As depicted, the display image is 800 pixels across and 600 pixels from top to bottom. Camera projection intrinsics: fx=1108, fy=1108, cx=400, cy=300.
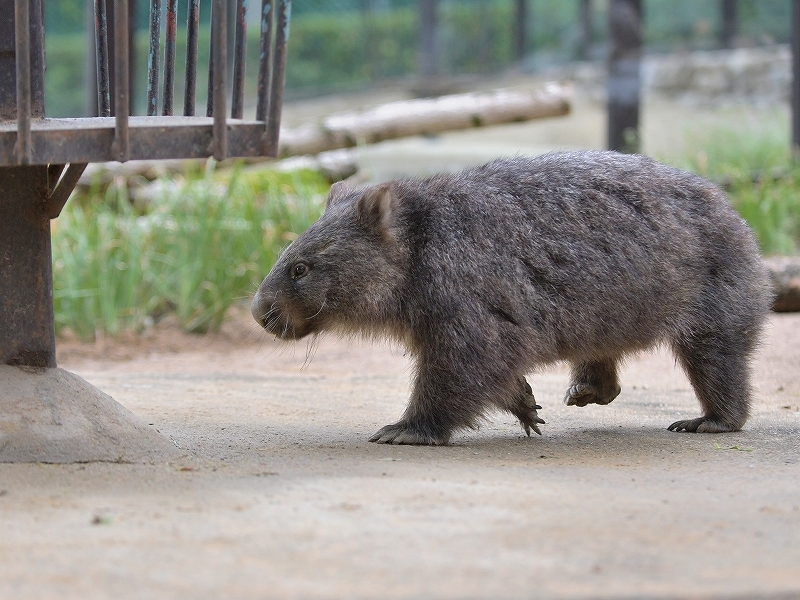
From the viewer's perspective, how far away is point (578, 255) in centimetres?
424

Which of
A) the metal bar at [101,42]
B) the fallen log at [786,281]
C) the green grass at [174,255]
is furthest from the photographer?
the green grass at [174,255]

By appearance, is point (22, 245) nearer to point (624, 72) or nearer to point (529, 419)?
point (529, 419)

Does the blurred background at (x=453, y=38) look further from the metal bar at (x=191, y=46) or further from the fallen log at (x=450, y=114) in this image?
the metal bar at (x=191, y=46)

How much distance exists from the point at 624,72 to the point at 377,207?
7667mm

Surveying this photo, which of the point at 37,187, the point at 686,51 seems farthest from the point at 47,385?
the point at 686,51

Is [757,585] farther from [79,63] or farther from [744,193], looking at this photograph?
[79,63]

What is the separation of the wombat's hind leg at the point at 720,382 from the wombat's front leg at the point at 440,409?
96 centimetres

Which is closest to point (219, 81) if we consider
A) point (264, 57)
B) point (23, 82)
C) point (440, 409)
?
point (264, 57)

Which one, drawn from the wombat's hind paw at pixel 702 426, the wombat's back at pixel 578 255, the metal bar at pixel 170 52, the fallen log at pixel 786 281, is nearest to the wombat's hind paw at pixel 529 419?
the wombat's back at pixel 578 255

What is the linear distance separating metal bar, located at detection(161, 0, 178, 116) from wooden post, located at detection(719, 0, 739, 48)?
1379cm

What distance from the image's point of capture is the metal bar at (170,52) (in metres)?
3.82

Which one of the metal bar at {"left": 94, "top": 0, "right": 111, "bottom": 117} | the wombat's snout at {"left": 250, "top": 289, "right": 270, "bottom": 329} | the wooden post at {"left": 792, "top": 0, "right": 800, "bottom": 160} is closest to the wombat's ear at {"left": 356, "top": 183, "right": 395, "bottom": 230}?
the wombat's snout at {"left": 250, "top": 289, "right": 270, "bottom": 329}

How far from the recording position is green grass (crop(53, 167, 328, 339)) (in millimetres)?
7707

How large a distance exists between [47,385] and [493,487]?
1.58 m
